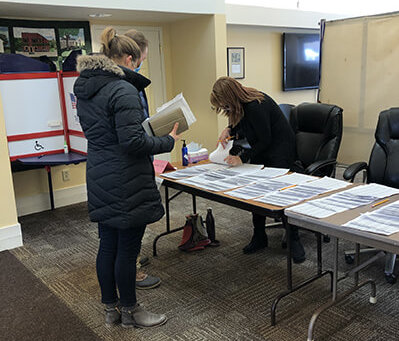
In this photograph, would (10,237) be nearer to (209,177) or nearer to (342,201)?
(209,177)

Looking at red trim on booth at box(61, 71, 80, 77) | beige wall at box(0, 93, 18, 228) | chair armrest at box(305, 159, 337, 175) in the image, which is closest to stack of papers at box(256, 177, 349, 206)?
chair armrest at box(305, 159, 337, 175)

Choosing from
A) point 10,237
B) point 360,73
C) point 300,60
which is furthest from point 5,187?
point 300,60

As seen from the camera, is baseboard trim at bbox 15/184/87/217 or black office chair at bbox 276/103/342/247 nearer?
black office chair at bbox 276/103/342/247

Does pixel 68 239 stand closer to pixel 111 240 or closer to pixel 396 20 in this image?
pixel 111 240

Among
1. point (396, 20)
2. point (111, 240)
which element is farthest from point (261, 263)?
point (396, 20)

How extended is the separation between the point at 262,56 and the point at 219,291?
4.34m

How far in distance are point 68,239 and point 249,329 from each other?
6.49ft

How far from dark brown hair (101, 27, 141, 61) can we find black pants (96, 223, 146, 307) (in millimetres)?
840

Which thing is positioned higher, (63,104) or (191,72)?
(191,72)

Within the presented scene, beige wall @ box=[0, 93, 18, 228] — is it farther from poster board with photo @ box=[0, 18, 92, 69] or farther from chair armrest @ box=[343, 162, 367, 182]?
chair armrest @ box=[343, 162, 367, 182]

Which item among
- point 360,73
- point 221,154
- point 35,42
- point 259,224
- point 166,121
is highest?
point 35,42

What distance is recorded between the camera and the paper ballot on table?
2139mm

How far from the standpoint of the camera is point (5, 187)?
3.38 meters

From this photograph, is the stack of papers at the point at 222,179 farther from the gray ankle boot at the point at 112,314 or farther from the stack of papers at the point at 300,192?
the gray ankle boot at the point at 112,314
